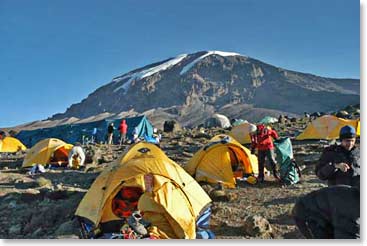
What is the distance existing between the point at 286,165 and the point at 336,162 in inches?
131

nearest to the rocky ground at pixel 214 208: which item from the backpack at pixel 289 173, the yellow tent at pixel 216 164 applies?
the backpack at pixel 289 173

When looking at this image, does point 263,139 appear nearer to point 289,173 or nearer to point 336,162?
point 289,173

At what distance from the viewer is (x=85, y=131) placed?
18188 mm

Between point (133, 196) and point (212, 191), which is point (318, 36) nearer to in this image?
point (133, 196)

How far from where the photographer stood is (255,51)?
4301mm

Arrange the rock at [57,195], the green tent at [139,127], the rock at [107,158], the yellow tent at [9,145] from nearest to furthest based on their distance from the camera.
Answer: the rock at [57,195], the rock at [107,158], the yellow tent at [9,145], the green tent at [139,127]

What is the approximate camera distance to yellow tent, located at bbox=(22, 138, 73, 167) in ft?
34.0

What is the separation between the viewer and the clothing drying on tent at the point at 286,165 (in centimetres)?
654

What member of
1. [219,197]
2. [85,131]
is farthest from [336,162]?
[85,131]

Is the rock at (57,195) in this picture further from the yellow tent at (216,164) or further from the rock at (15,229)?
the yellow tent at (216,164)

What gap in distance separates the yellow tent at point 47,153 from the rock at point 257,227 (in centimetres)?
707

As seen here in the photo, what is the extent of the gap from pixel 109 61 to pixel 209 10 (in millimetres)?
1148

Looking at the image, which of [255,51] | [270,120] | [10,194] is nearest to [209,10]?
[255,51]

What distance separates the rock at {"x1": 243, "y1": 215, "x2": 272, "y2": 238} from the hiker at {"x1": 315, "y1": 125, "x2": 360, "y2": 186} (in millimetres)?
1100
